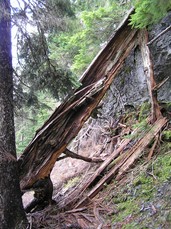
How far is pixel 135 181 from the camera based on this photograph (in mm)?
4949

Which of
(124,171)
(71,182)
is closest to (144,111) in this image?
(124,171)

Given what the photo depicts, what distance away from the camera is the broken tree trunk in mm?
5160

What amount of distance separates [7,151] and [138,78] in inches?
194

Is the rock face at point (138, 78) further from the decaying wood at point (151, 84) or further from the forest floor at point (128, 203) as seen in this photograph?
the forest floor at point (128, 203)

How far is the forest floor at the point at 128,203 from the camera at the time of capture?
397cm

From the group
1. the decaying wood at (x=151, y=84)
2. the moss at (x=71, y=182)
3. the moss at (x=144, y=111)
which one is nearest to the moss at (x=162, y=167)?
the decaying wood at (x=151, y=84)

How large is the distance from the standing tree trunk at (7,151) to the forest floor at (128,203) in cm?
68

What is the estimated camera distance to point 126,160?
5.74m

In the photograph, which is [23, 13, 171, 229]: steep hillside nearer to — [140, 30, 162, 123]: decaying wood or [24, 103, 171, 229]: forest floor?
A: [24, 103, 171, 229]: forest floor

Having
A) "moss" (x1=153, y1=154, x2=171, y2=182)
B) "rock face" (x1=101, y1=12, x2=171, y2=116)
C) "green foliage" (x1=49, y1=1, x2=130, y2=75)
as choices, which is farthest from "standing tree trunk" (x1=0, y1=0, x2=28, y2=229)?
"rock face" (x1=101, y1=12, x2=171, y2=116)

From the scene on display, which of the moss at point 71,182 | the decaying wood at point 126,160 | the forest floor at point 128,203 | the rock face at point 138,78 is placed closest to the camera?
the forest floor at point 128,203

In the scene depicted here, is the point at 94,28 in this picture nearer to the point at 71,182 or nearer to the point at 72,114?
the point at 72,114

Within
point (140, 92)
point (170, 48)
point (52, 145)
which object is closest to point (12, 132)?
point (52, 145)

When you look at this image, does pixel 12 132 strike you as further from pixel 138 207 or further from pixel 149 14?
pixel 149 14
